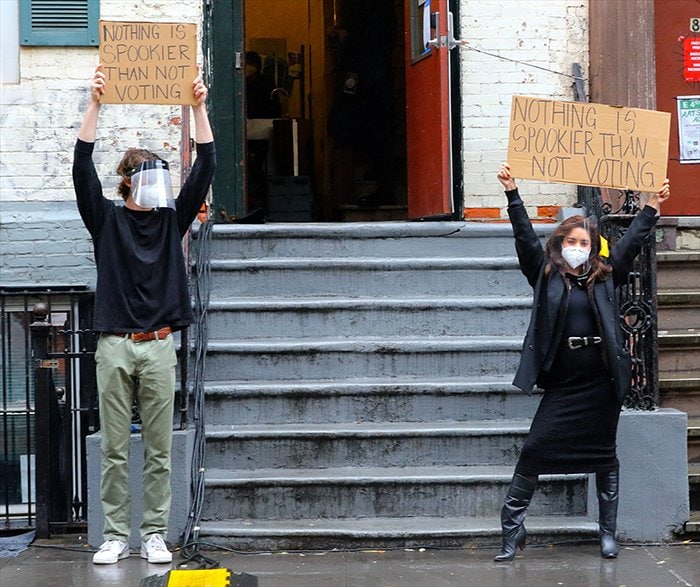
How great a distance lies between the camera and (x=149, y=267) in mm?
5648

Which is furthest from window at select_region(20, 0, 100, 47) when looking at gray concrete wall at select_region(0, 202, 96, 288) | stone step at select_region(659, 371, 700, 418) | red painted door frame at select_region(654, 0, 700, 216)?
stone step at select_region(659, 371, 700, 418)

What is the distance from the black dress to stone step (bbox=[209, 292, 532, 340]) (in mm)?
1613

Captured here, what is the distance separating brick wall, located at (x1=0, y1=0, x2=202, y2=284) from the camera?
789 centimetres

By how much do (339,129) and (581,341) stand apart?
6.10 m

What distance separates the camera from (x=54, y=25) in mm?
8094

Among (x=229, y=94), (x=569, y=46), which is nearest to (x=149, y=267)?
(x=229, y=94)

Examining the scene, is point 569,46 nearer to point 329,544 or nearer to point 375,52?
point 375,52

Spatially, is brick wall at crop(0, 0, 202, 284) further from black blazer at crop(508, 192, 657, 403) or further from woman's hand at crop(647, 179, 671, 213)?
woman's hand at crop(647, 179, 671, 213)

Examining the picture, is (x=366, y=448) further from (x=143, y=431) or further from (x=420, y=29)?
(x=420, y=29)

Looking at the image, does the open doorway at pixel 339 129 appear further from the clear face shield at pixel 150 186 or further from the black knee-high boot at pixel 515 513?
the black knee-high boot at pixel 515 513

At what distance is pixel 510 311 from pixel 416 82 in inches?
90.6

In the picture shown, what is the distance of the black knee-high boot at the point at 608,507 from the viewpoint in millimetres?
5688

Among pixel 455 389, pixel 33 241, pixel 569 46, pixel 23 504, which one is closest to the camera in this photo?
pixel 455 389

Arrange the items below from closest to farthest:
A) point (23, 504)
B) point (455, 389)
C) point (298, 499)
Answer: point (298, 499) → point (455, 389) → point (23, 504)
